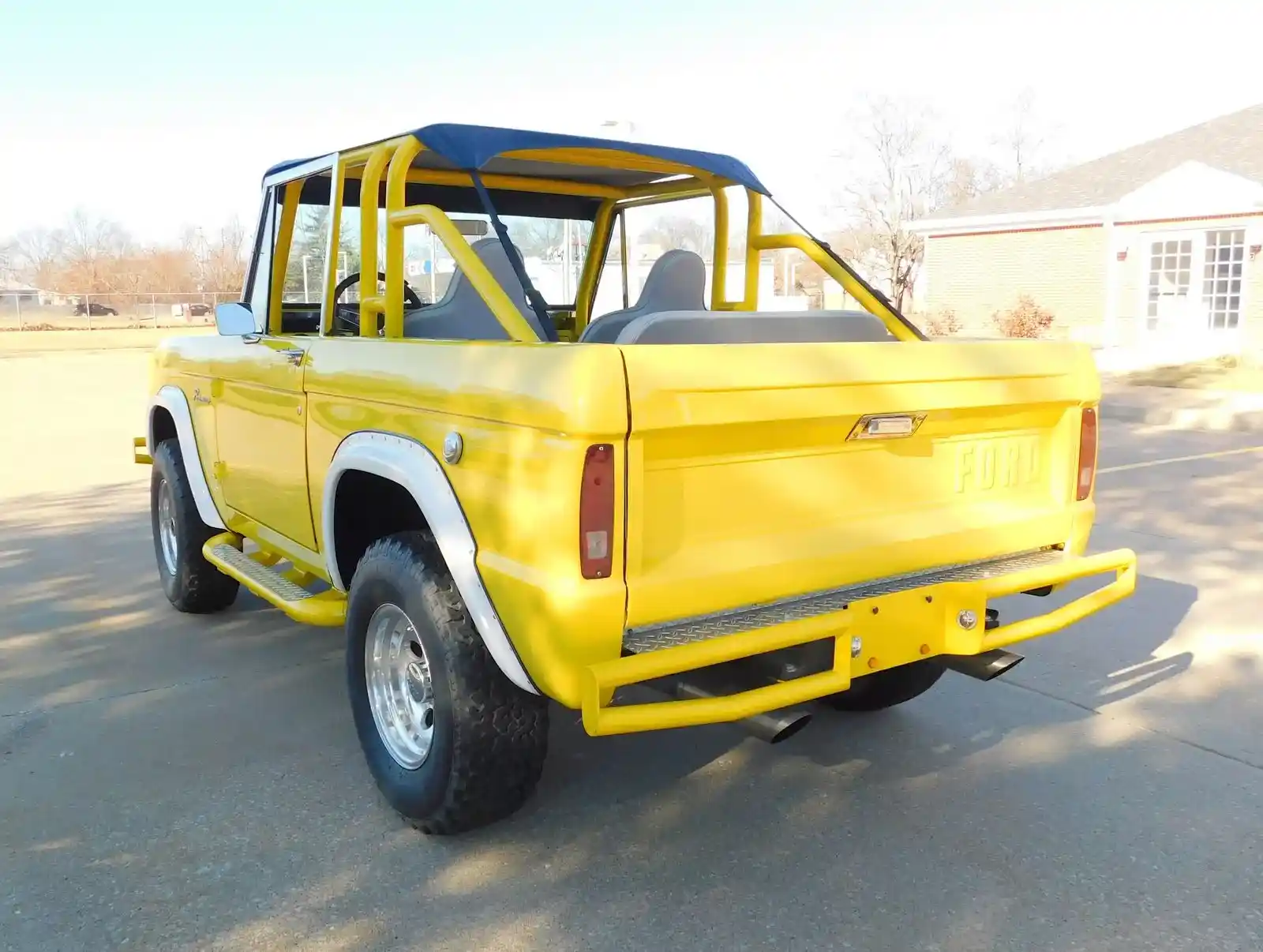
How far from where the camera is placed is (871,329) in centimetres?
393

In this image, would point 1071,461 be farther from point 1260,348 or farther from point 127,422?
point 1260,348

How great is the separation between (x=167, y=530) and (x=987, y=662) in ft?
14.3

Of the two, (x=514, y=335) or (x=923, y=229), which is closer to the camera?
(x=514, y=335)

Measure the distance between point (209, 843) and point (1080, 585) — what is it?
4757 mm

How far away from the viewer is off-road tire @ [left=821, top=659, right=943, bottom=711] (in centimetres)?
418

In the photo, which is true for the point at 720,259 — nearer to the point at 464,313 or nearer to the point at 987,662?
the point at 464,313

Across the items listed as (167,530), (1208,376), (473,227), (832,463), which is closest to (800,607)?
(832,463)

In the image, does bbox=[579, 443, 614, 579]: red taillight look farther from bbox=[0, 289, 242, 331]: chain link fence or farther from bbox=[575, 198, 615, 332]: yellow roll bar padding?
bbox=[0, 289, 242, 331]: chain link fence

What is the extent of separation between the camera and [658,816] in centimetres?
358

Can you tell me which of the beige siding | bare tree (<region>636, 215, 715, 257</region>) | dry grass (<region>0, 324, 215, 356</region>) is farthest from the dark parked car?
bare tree (<region>636, 215, 715, 257</region>)

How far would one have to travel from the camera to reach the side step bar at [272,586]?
399cm

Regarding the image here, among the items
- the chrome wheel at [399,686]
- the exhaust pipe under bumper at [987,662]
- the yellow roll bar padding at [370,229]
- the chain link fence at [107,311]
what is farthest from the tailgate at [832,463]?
the chain link fence at [107,311]

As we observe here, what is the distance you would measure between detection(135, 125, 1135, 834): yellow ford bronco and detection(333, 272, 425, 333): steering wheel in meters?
0.02

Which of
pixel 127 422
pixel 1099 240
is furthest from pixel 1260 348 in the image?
pixel 127 422
